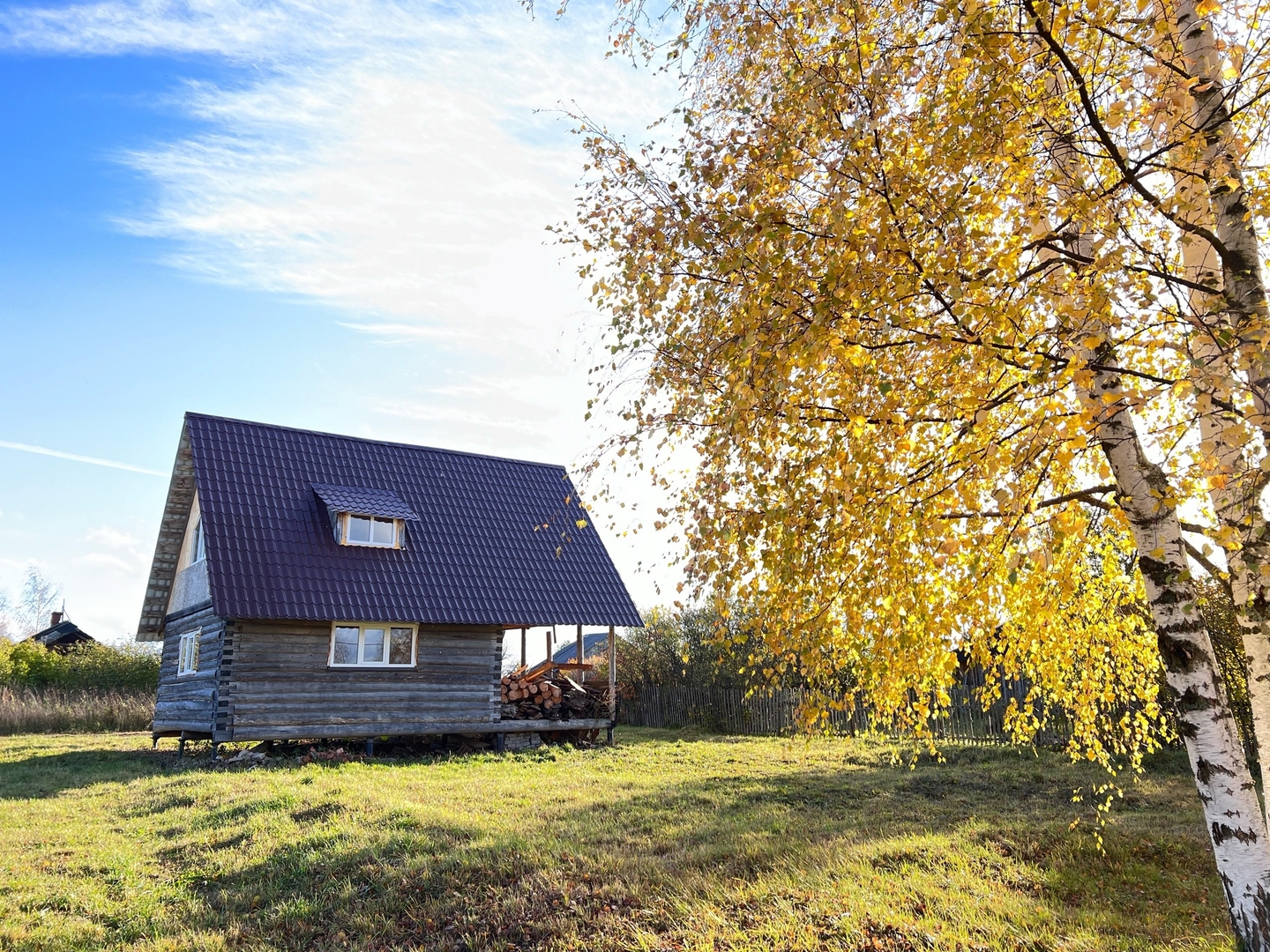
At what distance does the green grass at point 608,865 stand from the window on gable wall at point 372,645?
4402mm

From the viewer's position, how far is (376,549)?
18.2 m

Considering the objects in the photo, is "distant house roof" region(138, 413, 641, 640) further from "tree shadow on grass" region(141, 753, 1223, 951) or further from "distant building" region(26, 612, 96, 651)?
"distant building" region(26, 612, 96, 651)

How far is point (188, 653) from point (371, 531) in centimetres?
527

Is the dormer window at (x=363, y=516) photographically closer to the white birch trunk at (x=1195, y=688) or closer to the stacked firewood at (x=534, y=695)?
the stacked firewood at (x=534, y=695)

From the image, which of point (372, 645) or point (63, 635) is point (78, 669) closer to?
point (63, 635)

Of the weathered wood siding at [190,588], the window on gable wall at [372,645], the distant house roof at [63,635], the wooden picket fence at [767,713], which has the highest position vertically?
the distant house roof at [63,635]

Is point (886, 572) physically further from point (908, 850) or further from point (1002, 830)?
point (1002, 830)

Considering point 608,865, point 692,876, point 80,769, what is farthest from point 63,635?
point 692,876

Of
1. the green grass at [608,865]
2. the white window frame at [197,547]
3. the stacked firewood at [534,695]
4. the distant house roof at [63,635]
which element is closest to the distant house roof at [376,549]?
the white window frame at [197,547]

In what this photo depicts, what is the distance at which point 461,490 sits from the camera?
20.9 metres

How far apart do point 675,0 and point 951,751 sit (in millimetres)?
14206

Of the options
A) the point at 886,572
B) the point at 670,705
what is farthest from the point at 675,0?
the point at 670,705

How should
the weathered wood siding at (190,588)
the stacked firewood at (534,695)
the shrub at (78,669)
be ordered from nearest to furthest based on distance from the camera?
the weathered wood siding at (190,588), the stacked firewood at (534,695), the shrub at (78,669)

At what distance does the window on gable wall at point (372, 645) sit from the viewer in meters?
17.0
